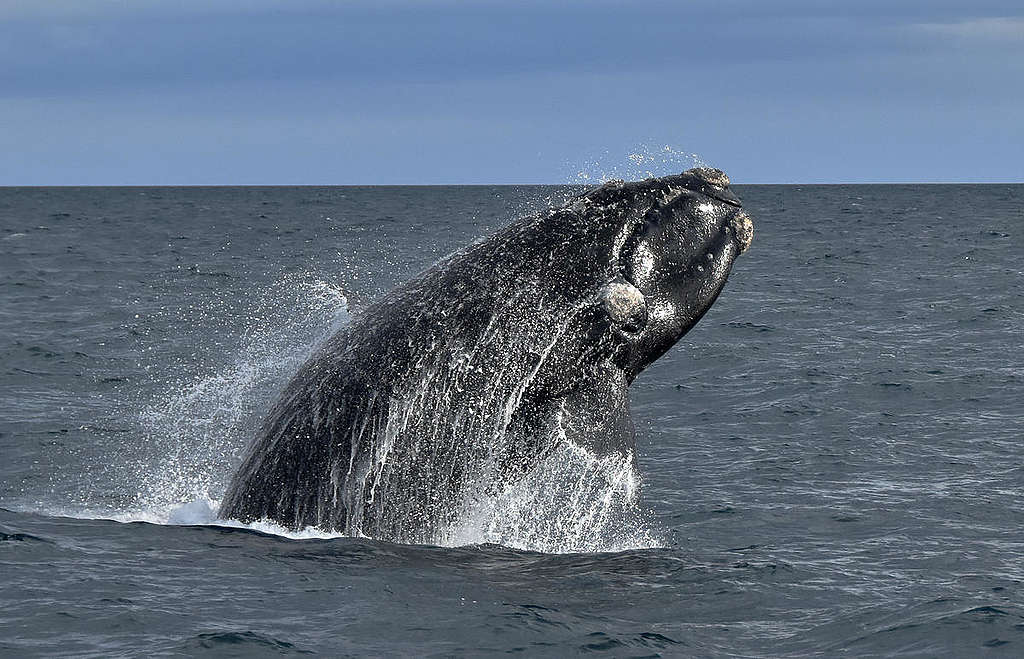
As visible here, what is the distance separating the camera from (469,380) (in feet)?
35.0

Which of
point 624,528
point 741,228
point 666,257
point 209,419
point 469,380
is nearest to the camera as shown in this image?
point 469,380

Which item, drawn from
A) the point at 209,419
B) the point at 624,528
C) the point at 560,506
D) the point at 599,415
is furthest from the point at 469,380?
the point at 209,419

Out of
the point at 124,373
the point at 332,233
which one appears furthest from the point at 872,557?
the point at 332,233

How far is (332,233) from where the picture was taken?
247ft

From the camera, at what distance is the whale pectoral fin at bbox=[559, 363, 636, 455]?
1078cm

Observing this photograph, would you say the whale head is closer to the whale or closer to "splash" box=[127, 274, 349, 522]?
the whale

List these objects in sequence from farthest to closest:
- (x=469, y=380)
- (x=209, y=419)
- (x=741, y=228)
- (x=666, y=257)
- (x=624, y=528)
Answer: (x=209, y=419) < (x=624, y=528) < (x=741, y=228) < (x=666, y=257) < (x=469, y=380)

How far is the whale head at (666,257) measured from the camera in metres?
11.2

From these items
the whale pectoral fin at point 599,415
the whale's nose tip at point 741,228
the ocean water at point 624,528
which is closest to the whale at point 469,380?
the whale pectoral fin at point 599,415

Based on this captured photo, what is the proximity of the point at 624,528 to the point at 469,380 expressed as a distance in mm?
2720

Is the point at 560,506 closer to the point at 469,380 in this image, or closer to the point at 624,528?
the point at 624,528

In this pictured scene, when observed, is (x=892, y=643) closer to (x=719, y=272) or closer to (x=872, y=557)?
(x=872, y=557)

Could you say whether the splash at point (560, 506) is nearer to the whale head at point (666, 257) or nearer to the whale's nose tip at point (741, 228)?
the whale head at point (666, 257)

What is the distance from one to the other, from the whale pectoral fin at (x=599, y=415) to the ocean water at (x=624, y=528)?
1.09 meters
